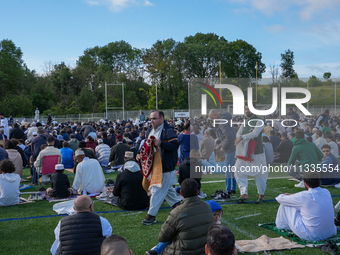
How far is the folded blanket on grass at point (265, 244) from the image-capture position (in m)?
4.56

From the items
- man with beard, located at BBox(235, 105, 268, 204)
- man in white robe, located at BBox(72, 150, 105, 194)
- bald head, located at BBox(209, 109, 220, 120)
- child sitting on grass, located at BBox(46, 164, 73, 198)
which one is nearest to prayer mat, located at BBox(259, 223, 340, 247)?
man with beard, located at BBox(235, 105, 268, 204)

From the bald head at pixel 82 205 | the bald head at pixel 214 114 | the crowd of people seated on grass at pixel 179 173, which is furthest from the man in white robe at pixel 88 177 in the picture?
the bald head at pixel 82 205

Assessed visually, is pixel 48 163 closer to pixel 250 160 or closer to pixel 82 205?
pixel 250 160

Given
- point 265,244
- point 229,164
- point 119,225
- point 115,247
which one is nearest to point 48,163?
point 119,225

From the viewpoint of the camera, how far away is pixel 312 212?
4781 millimetres

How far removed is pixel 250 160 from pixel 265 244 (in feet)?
8.49

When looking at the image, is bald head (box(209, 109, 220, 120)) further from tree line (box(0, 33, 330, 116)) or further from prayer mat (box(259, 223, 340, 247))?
tree line (box(0, 33, 330, 116))

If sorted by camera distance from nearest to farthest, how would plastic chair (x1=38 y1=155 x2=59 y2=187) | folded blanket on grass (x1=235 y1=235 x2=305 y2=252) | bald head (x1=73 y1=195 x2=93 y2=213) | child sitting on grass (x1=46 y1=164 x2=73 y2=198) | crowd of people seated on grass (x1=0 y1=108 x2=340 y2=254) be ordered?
bald head (x1=73 y1=195 x2=93 y2=213), folded blanket on grass (x1=235 y1=235 x2=305 y2=252), crowd of people seated on grass (x1=0 y1=108 x2=340 y2=254), child sitting on grass (x1=46 y1=164 x2=73 y2=198), plastic chair (x1=38 y1=155 x2=59 y2=187)

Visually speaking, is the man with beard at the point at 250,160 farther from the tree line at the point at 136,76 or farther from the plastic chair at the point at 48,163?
the tree line at the point at 136,76

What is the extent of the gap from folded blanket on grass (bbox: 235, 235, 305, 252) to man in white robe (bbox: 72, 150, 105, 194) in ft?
13.5

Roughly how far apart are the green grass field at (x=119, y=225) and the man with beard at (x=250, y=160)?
0.43 meters

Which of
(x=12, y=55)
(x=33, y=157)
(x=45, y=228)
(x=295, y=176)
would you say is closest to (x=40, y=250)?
(x=45, y=228)

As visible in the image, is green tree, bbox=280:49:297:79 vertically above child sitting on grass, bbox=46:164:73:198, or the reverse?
green tree, bbox=280:49:297:79

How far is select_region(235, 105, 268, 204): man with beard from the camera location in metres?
7.02
